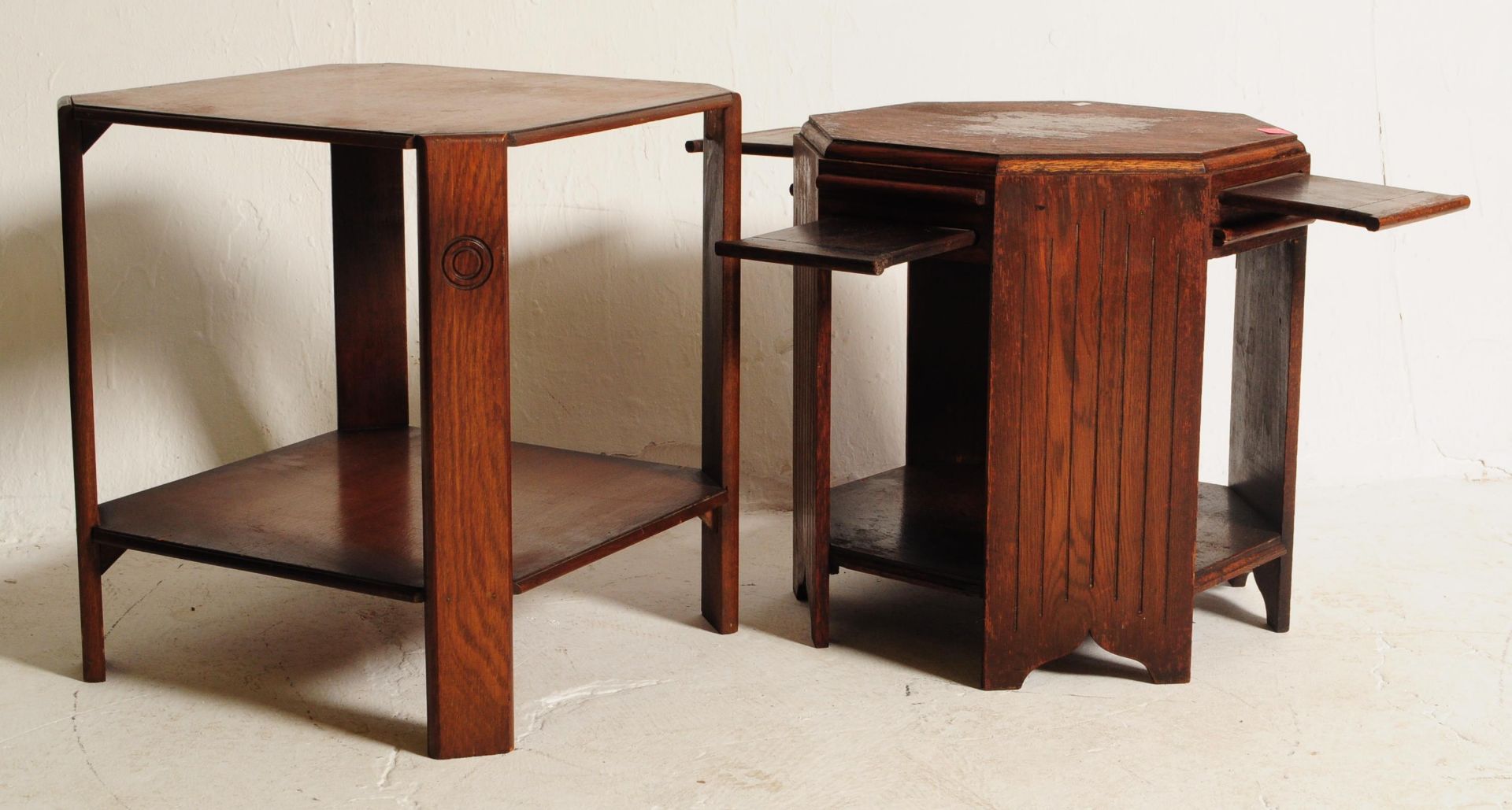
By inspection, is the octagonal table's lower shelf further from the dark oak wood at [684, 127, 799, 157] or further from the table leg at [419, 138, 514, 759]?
the dark oak wood at [684, 127, 799, 157]

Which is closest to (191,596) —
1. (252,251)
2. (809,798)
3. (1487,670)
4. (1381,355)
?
(252,251)

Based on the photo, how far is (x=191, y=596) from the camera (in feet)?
9.43

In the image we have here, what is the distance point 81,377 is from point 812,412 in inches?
41.8

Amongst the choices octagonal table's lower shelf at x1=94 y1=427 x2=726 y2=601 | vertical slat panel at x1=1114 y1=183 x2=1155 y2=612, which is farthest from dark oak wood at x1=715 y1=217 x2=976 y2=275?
octagonal table's lower shelf at x1=94 y1=427 x2=726 y2=601

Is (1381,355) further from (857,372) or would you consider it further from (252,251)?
(252,251)

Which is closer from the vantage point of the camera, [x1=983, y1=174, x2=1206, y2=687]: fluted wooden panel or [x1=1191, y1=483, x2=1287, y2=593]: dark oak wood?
[x1=983, y1=174, x2=1206, y2=687]: fluted wooden panel

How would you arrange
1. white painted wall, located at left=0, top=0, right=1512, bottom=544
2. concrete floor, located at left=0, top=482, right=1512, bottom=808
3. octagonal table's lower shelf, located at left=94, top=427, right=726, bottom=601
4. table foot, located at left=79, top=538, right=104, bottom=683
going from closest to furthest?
concrete floor, located at left=0, top=482, right=1512, bottom=808 → octagonal table's lower shelf, located at left=94, top=427, right=726, bottom=601 → table foot, located at left=79, top=538, right=104, bottom=683 → white painted wall, located at left=0, top=0, right=1512, bottom=544

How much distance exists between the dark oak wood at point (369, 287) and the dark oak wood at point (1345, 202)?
4.55 ft

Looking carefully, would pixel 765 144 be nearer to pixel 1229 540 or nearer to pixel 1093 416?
pixel 1093 416

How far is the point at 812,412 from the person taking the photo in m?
2.57

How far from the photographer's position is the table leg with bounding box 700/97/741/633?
8.39ft

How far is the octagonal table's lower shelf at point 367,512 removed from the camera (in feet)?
7.48

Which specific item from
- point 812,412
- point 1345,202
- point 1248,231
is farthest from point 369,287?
point 1345,202

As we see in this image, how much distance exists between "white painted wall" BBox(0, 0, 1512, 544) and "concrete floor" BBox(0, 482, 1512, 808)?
45cm
